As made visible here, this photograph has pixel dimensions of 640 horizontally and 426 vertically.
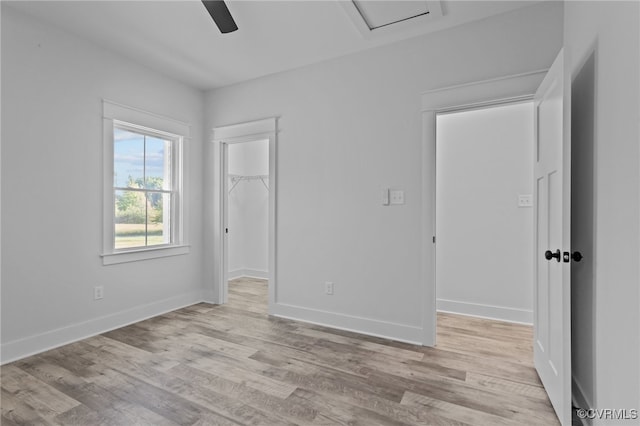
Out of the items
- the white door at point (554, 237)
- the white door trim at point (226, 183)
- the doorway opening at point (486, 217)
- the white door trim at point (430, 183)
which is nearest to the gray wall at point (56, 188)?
the white door trim at point (226, 183)

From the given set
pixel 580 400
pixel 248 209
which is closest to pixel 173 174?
pixel 248 209

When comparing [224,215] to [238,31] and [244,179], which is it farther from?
[238,31]

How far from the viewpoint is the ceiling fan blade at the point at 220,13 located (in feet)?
6.53

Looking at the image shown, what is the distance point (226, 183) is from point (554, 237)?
11.2ft

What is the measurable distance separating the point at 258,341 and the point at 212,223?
5.85 feet

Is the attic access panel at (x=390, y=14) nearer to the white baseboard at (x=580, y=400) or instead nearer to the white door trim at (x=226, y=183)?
the white door trim at (x=226, y=183)

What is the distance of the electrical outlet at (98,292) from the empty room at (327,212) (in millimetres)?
44

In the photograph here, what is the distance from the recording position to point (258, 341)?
2879mm

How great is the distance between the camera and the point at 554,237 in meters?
1.84

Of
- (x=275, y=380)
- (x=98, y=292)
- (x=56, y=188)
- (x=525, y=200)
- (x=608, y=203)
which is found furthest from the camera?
(x=525, y=200)

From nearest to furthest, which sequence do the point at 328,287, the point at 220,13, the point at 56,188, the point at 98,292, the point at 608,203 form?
the point at 608,203, the point at 220,13, the point at 56,188, the point at 98,292, the point at 328,287

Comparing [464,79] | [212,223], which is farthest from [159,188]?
[464,79]

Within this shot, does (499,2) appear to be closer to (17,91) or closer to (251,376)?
(251,376)

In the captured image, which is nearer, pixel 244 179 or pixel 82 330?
pixel 82 330
